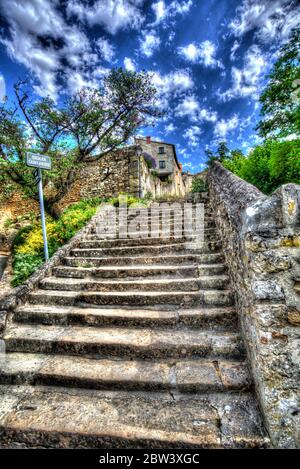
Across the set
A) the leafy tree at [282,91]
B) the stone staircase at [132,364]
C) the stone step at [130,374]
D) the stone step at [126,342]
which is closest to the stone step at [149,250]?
the stone staircase at [132,364]

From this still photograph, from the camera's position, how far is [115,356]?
217cm

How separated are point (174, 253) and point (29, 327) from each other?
7.95 feet

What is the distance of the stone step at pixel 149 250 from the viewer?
368 centimetres

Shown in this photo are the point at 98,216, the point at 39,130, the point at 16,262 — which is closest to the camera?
the point at 16,262

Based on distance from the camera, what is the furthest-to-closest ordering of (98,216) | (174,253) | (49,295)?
(98,216) → (174,253) → (49,295)

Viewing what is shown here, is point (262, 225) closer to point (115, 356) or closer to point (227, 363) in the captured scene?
point (227, 363)

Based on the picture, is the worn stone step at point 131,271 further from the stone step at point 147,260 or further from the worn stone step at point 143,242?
the worn stone step at point 143,242

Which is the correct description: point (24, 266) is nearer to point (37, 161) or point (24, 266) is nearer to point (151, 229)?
point (37, 161)

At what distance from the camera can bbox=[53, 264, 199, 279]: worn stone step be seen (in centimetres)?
320

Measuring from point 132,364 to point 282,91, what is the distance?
10290 millimetres

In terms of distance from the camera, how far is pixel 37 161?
3.80 metres

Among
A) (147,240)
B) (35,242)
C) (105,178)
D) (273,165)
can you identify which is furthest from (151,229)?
(105,178)

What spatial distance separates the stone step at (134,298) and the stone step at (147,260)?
2.54 ft
